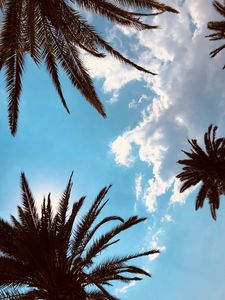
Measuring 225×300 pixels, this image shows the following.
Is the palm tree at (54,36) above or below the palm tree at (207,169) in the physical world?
below

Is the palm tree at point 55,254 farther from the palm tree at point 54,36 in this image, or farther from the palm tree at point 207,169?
the palm tree at point 207,169

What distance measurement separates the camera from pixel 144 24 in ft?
29.8

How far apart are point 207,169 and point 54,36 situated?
15.5 metres

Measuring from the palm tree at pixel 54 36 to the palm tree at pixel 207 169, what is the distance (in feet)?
44.5

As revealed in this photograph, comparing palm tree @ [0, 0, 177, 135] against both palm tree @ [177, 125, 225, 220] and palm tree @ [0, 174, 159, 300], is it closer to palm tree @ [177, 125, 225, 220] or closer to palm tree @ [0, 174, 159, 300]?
palm tree @ [0, 174, 159, 300]

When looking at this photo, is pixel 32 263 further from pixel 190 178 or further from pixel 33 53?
pixel 190 178

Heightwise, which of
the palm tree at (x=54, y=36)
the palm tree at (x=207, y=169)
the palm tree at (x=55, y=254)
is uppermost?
the palm tree at (x=207, y=169)

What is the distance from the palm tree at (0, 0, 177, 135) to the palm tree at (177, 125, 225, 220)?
13.6 meters

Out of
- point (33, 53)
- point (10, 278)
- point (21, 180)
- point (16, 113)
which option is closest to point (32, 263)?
point (10, 278)

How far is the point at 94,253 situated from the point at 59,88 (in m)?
5.72

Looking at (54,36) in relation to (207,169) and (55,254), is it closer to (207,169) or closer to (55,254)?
(55,254)

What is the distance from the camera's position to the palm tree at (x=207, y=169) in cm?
2181

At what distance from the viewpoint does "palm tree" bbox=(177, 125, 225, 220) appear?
71.6 feet

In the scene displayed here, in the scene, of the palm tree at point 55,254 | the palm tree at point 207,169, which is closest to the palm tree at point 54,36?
the palm tree at point 55,254
